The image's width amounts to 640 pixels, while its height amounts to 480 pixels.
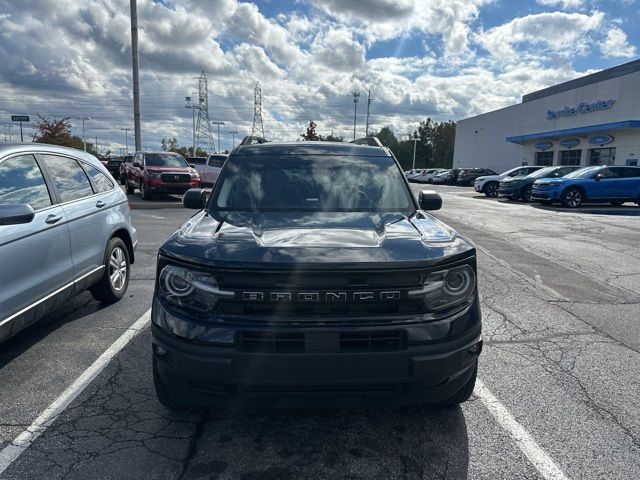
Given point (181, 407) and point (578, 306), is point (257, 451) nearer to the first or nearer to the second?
point (181, 407)

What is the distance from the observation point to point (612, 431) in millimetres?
3021

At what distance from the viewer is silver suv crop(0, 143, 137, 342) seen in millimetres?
3477

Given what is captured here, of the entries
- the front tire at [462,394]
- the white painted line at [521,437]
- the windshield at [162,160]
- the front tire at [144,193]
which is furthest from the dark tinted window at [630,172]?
the front tire at [462,394]

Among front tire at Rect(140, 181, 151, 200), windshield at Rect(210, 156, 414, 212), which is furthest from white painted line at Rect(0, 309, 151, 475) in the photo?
front tire at Rect(140, 181, 151, 200)

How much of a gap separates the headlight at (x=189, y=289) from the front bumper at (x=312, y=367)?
0.30 feet

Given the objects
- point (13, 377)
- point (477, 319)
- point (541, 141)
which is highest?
point (541, 141)

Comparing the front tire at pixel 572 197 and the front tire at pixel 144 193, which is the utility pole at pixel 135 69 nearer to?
the front tire at pixel 144 193

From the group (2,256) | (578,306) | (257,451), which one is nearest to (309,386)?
(257,451)

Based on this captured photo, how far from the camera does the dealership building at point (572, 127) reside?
30766 millimetres

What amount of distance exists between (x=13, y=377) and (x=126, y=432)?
1.39 m

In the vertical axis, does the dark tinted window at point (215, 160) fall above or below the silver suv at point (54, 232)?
above

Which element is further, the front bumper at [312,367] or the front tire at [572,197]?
the front tire at [572,197]

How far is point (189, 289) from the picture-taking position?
2.55m

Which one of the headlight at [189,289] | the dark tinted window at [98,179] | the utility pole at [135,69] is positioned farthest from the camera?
the utility pole at [135,69]
